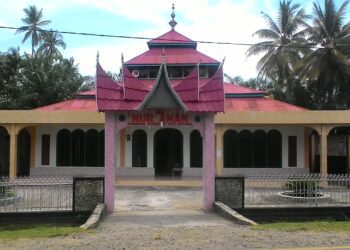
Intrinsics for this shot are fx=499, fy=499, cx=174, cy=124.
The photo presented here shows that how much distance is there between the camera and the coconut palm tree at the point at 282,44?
1522 inches

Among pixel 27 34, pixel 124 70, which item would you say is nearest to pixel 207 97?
pixel 124 70

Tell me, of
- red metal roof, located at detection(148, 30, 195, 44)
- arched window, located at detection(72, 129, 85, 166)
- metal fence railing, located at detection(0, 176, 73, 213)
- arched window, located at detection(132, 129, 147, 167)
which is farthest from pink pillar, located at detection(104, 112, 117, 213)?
red metal roof, located at detection(148, 30, 195, 44)

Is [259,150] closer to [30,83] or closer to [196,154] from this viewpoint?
[196,154]

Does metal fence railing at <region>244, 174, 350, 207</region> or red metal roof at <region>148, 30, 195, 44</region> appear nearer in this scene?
metal fence railing at <region>244, 174, 350, 207</region>

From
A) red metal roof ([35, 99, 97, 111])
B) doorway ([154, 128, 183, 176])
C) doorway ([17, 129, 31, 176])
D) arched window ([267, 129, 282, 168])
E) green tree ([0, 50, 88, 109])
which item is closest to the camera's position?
arched window ([267, 129, 282, 168])

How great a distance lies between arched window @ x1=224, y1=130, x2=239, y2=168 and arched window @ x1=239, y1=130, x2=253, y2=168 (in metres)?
0.20

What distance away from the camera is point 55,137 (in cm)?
2555

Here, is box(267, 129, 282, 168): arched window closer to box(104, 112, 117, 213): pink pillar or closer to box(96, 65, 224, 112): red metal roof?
box(96, 65, 224, 112): red metal roof

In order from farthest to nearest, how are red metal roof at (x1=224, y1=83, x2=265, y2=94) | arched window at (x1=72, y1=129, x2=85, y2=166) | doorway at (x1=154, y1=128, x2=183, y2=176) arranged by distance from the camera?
1. red metal roof at (x1=224, y1=83, x2=265, y2=94)
2. doorway at (x1=154, y1=128, x2=183, y2=176)
3. arched window at (x1=72, y1=129, x2=85, y2=166)

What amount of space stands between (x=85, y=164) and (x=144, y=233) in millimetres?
15293

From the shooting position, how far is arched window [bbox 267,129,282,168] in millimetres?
25234

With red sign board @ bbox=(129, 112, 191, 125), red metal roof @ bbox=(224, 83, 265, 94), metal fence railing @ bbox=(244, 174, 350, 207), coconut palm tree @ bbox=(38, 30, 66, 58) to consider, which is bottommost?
metal fence railing @ bbox=(244, 174, 350, 207)

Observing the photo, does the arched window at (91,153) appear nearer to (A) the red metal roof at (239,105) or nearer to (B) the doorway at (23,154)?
(A) the red metal roof at (239,105)

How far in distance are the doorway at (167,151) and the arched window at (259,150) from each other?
3760 millimetres
